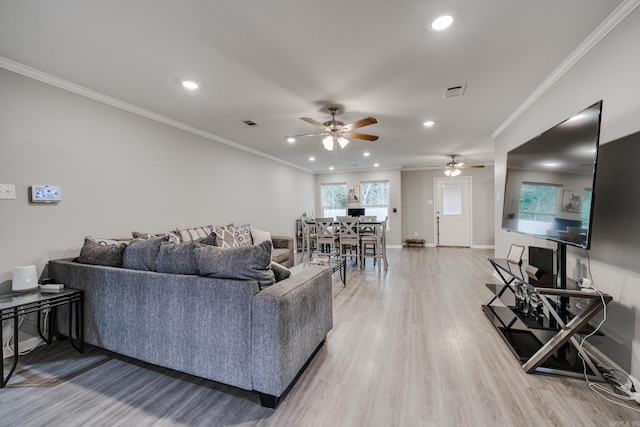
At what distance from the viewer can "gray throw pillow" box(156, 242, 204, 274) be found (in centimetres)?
171

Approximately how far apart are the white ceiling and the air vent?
0.22 feet

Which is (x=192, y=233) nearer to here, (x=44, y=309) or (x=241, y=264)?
(x=44, y=309)

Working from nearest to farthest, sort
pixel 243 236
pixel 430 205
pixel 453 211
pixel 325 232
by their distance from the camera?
1. pixel 243 236
2. pixel 325 232
3. pixel 453 211
4. pixel 430 205

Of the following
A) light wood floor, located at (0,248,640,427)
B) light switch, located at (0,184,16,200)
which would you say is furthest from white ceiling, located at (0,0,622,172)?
light wood floor, located at (0,248,640,427)


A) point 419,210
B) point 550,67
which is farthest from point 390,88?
point 419,210

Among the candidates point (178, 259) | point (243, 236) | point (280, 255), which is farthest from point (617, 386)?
point (243, 236)

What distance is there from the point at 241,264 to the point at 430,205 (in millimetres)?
7366

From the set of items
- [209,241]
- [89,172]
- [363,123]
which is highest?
[363,123]

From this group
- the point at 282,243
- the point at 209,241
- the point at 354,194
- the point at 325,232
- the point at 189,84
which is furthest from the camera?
the point at 354,194

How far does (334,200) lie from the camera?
838 cm

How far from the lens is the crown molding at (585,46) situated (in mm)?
1642

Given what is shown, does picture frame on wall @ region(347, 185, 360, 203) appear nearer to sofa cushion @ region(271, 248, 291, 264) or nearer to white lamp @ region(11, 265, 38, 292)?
sofa cushion @ region(271, 248, 291, 264)

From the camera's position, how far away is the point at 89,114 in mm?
2658

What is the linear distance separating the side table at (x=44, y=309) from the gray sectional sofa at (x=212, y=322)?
0.08 metres
